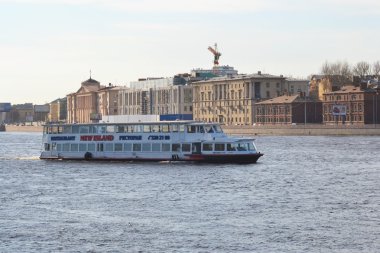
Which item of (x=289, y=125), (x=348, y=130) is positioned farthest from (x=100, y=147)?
(x=289, y=125)

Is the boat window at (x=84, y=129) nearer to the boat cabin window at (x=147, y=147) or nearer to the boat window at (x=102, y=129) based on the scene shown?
the boat window at (x=102, y=129)

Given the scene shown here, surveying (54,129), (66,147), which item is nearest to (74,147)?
(66,147)

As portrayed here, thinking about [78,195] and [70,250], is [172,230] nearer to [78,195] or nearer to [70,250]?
[70,250]

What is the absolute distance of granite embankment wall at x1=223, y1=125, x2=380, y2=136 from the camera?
142038 mm

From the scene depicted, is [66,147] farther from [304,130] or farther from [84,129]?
[304,130]

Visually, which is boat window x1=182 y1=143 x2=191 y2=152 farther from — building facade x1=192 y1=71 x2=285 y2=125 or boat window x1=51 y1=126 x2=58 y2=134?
building facade x1=192 y1=71 x2=285 y2=125

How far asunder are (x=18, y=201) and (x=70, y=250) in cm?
1476

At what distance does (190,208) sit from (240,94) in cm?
14384

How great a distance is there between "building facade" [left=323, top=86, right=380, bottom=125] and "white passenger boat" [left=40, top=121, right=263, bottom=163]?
253 feet

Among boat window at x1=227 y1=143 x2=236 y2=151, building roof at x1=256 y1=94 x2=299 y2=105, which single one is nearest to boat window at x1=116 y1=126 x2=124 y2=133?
boat window at x1=227 y1=143 x2=236 y2=151

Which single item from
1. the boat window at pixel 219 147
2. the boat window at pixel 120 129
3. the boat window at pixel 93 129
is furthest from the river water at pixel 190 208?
the boat window at pixel 93 129

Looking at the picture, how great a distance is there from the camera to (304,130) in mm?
153750

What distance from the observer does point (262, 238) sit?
117 ft

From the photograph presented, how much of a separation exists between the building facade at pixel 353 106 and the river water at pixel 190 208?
76567mm
